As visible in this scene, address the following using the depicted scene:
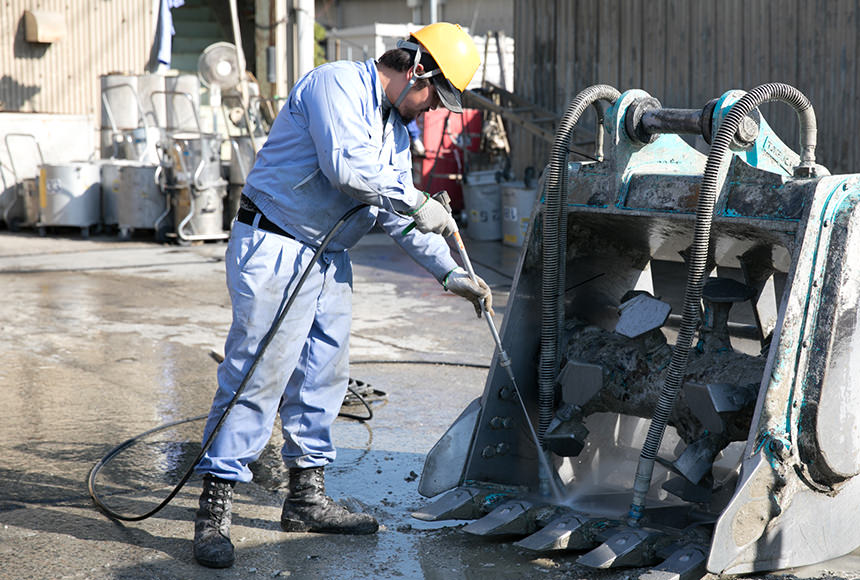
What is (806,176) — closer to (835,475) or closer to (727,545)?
(835,475)

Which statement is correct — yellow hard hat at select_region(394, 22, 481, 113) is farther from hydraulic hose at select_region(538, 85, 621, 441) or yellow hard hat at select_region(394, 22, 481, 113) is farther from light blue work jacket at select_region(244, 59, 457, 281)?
hydraulic hose at select_region(538, 85, 621, 441)

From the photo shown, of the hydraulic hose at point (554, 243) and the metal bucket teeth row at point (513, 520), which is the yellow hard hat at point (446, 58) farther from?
the metal bucket teeth row at point (513, 520)

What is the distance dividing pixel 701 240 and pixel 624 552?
3.14 feet

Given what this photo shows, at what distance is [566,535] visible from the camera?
125 inches

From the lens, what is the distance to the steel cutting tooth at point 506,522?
3281 millimetres

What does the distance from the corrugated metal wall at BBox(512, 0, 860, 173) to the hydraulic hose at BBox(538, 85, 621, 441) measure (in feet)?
16.3

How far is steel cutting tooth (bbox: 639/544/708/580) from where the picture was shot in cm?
289

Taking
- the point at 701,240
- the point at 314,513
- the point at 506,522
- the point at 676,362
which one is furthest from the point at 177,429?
the point at 701,240

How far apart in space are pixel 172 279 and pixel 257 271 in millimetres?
6055

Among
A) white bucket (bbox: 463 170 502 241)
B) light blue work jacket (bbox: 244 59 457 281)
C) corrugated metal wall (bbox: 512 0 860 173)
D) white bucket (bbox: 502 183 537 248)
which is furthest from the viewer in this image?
white bucket (bbox: 463 170 502 241)

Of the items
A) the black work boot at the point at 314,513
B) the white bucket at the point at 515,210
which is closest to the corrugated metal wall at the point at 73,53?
the white bucket at the point at 515,210

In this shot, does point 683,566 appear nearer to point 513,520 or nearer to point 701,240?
point 513,520

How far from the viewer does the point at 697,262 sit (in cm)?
295

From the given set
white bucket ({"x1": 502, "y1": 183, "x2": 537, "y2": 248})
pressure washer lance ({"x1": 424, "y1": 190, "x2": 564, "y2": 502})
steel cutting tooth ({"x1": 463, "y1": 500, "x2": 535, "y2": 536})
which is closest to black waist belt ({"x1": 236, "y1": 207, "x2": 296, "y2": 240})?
pressure washer lance ({"x1": 424, "y1": 190, "x2": 564, "y2": 502})
